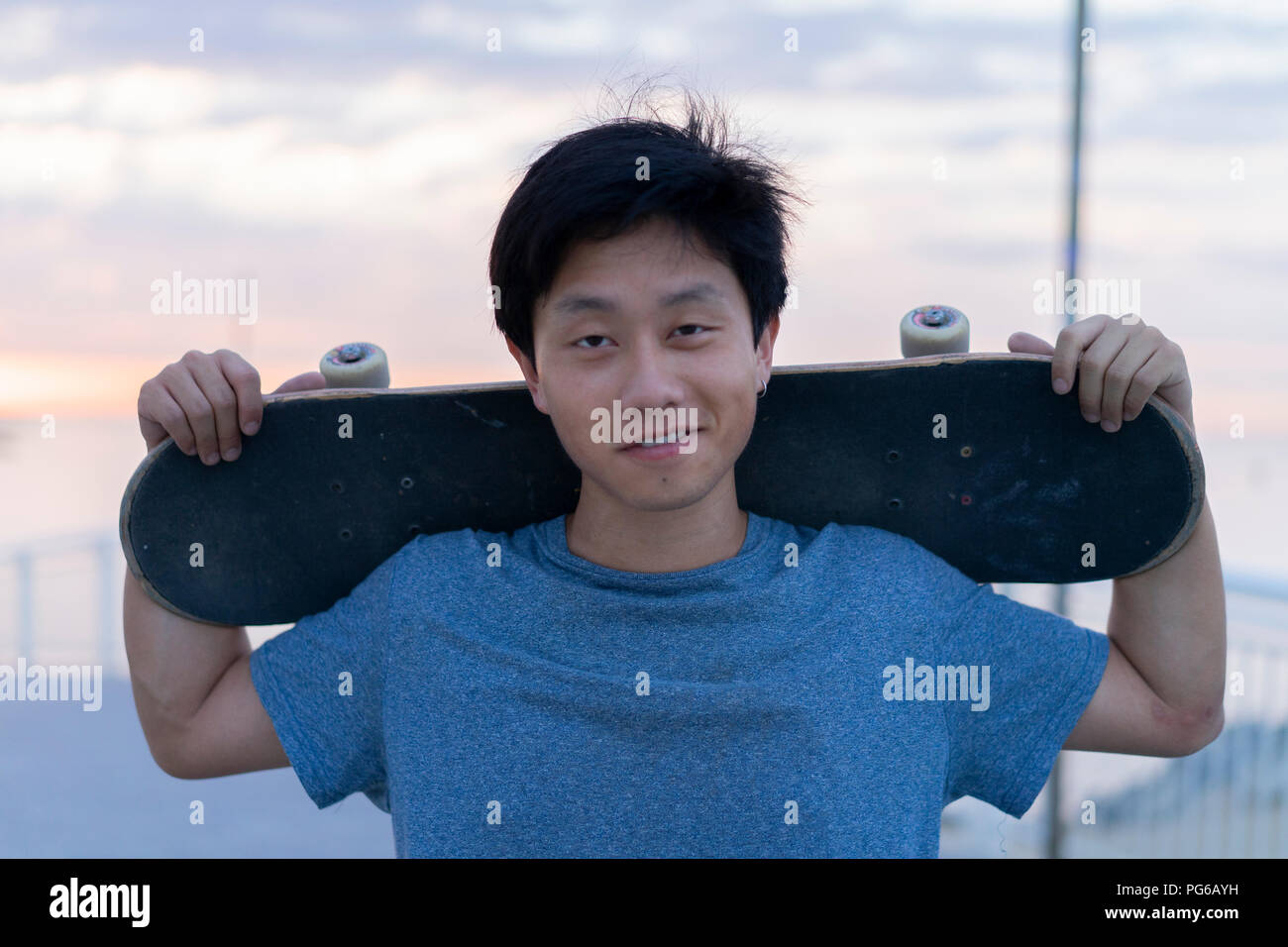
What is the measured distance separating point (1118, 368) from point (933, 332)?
0.84ft

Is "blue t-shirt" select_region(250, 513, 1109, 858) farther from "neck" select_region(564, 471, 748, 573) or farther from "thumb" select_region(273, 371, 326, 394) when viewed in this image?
"thumb" select_region(273, 371, 326, 394)

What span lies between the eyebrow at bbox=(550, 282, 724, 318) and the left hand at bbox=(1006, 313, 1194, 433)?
485mm

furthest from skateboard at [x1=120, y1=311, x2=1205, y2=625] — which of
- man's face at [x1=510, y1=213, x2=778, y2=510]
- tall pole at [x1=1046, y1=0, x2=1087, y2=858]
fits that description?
tall pole at [x1=1046, y1=0, x2=1087, y2=858]

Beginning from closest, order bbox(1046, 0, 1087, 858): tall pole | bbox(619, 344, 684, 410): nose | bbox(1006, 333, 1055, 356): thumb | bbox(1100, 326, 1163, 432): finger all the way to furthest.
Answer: bbox(619, 344, 684, 410): nose
bbox(1100, 326, 1163, 432): finger
bbox(1006, 333, 1055, 356): thumb
bbox(1046, 0, 1087, 858): tall pole

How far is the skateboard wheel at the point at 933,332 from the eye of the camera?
1.44 meters

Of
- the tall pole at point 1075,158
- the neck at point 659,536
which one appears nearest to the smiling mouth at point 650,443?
the neck at point 659,536

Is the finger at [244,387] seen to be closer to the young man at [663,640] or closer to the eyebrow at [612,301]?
the young man at [663,640]

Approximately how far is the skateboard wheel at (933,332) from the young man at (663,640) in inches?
5.9

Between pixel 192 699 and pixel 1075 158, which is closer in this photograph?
pixel 192 699

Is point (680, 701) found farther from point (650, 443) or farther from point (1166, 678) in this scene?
point (1166, 678)

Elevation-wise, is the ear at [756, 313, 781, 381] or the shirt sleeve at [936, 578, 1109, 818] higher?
the ear at [756, 313, 781, 381]

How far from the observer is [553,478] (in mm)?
1472

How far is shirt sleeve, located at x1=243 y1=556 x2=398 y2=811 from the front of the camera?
50.8 inches

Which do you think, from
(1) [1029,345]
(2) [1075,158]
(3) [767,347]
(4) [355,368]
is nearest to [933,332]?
(1) [1029,345]
